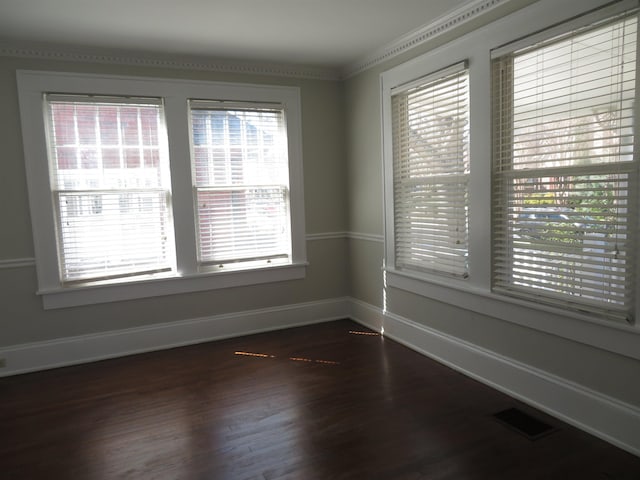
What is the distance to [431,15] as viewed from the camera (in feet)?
10.5

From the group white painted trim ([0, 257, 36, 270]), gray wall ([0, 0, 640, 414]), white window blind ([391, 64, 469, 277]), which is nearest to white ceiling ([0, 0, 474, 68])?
gray wall ([0, 0, 640, 414])

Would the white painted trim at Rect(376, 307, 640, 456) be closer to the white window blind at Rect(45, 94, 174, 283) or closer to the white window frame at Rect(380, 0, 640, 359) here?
the white window frame at Rect(380, 0, 640, 359)

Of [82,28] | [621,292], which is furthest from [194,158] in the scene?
[621,292]

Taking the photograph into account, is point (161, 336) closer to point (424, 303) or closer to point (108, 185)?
point (108, 185)

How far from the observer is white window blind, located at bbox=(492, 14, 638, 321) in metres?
2.27

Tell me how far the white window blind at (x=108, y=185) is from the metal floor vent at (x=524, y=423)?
2980 millimetres

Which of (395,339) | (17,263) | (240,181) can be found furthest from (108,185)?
(395,339)

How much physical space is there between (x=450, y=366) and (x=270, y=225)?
2118 mm

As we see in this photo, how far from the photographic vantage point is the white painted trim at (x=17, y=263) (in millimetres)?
3584

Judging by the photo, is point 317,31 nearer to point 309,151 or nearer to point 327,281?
point 309,151

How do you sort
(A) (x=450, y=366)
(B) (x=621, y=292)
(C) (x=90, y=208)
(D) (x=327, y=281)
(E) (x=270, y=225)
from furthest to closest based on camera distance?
(D) (x=327, y=281)
(E) (x=270, y=225)
(C) (x=90, y=208)
(A) (x=450, y=366)
(B) (x=621, y=292)

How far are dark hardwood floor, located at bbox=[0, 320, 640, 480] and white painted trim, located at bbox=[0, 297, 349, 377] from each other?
14 cm

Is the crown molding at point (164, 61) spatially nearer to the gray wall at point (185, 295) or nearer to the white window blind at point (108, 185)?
the gray wall at point (185, 295)

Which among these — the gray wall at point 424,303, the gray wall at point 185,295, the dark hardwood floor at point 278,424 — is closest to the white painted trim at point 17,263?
the gray wall at point 185,295
